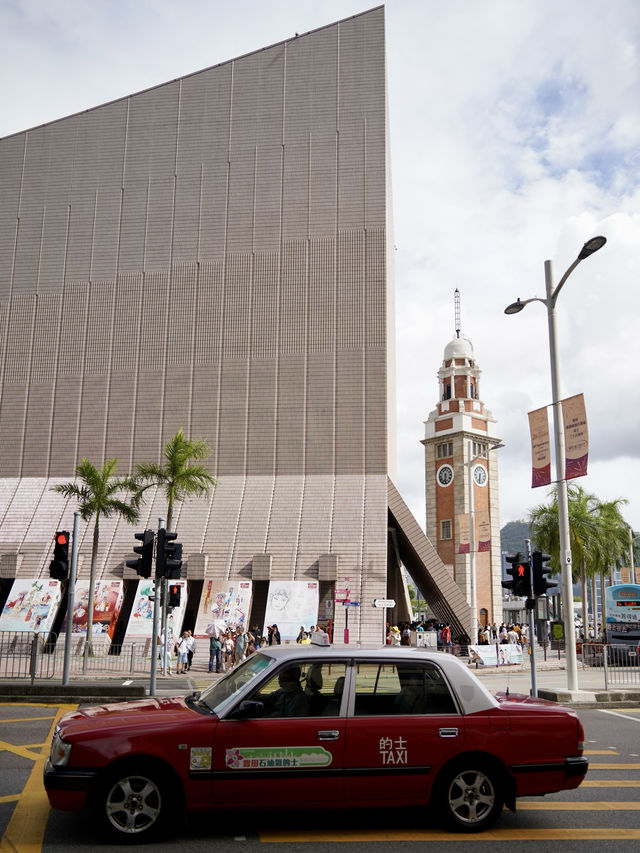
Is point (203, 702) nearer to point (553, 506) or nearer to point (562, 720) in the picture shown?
point (562, 720)

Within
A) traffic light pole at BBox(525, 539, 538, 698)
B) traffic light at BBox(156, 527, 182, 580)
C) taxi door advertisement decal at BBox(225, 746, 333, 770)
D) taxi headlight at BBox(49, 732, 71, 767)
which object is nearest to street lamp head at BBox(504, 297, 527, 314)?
traffic light pole at BBox(525, 539, 538, 698)

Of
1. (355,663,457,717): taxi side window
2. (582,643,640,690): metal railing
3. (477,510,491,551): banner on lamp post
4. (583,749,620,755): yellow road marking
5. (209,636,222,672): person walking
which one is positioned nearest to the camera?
(355,663,457,717): taxi side window

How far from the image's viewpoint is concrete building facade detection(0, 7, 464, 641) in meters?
38.1

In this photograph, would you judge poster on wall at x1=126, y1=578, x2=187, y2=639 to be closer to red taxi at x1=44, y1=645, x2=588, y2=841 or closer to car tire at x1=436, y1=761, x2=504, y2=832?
red taxi at x1=44, y1=645, x2=588, y2=841

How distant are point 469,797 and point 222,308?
122ft

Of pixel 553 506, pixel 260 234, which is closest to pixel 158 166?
pixel 260 234

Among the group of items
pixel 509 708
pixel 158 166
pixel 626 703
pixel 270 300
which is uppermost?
pixel 158 166

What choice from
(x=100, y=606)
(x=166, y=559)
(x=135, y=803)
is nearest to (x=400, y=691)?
(x=135, y=803)

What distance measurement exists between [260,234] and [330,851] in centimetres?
3946

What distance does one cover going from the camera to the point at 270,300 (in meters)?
41.7

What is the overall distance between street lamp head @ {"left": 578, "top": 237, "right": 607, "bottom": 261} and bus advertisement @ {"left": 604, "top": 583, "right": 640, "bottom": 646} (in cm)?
2522

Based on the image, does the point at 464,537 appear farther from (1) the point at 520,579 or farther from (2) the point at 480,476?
(2) the point at 480,476

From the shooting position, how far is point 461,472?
222 feet

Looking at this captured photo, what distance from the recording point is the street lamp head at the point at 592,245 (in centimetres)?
1652
